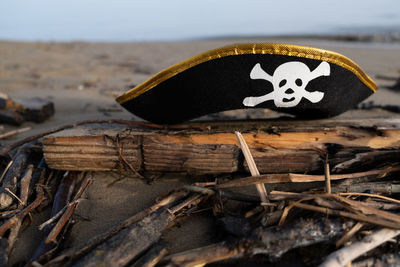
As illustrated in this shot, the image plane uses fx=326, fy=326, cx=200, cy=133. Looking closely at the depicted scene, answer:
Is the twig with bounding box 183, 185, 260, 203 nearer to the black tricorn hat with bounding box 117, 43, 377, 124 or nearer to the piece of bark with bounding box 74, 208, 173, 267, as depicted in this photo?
the piece of bark with bounding box 74, 208, 173, 267

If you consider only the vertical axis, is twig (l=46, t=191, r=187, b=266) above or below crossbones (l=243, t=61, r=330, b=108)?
below

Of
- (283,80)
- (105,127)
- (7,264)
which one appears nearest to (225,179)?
(283,80)

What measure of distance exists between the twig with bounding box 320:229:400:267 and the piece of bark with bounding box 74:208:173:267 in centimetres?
67

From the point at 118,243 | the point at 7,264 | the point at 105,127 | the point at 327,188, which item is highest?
the point at 105,127

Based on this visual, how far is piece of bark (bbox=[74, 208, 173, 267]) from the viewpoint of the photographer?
4.11 ft

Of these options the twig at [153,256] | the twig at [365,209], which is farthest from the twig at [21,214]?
the twig at [365,209]

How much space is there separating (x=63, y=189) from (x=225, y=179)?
0.90 meters

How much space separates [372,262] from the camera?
1.22 meters

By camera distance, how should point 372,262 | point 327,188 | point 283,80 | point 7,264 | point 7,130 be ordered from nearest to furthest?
point 372,262 < point 7,264 < point 327,188 < point 283,80 < point 7,130

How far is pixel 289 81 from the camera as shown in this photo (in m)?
1.65

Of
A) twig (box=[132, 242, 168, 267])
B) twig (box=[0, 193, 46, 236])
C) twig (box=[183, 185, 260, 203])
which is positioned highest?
twig (box=[183, 185, 260, 203])

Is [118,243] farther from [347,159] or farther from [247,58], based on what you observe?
[347,159]

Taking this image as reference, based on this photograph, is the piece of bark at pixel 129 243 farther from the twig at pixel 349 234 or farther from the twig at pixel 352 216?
the twig at pixel 349 234

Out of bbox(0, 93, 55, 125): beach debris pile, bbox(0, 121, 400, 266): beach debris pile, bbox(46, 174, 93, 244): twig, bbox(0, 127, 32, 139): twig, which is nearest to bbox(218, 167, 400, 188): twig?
bbox(0, 121, 400, 266): beach debris pile
